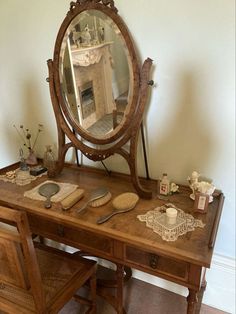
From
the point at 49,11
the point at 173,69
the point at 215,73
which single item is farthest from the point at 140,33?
the point at 49,11

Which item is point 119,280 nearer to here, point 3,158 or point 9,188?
point 9,188

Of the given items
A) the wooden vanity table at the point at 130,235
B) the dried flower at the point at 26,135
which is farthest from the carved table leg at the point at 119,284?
the dried flower at the point at 26,135

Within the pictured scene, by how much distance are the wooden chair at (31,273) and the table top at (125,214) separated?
0.62ft

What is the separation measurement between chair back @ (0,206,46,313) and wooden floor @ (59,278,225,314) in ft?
2.06

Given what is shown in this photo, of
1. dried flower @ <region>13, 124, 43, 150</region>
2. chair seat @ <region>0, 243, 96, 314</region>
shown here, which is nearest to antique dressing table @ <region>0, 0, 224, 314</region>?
chair seat @ <region>0, 243, 96, 314</region>

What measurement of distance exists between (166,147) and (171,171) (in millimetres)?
131

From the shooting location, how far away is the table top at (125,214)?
36.2 inches

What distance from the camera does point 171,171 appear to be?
4.38 ft

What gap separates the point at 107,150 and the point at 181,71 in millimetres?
509

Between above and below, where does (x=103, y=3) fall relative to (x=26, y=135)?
above

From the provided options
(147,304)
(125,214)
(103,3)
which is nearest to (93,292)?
(147,304)

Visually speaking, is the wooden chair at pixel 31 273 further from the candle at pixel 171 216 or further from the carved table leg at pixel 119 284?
the candle at pixel 171 216

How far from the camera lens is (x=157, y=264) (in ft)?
3.22

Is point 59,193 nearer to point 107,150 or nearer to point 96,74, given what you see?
point 107,150
